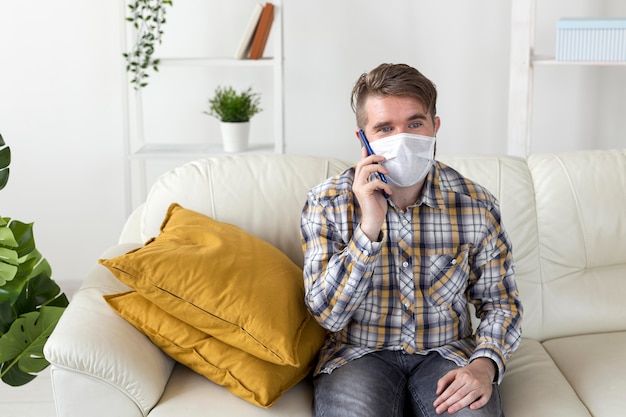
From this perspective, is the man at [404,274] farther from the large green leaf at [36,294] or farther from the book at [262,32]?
the book at [262,32]

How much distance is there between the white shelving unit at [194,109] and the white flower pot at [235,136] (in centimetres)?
4

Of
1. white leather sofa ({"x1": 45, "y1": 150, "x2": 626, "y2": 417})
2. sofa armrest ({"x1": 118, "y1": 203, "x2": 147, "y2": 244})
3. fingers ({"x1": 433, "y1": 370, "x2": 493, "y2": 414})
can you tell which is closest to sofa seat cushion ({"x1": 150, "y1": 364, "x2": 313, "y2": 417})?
white leather sofa ({"x1": 45, "y1": 150, "x2": 626, "y2": 417})

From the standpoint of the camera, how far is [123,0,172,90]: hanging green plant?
2982 millimetres

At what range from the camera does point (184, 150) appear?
3.18 metres

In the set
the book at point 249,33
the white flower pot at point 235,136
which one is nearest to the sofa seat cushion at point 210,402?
the white flower pot at point 235,136

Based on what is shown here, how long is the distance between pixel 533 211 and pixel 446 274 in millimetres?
526

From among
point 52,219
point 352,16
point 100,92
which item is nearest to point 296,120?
point 352,16

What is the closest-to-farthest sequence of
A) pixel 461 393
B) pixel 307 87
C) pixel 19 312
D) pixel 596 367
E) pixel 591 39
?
1. pixel 461 393
2. pixel 596 367
3. pixel 19 312
4. pixel 591 39
5. pixel 307 87

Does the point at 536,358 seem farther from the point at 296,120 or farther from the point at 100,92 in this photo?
the point at 100,92

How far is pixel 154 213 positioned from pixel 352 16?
142cm

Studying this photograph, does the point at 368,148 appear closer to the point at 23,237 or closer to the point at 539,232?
the point at 539,232

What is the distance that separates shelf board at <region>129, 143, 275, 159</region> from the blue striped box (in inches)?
42.2

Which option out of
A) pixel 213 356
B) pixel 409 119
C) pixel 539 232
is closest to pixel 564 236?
pixel 539 232

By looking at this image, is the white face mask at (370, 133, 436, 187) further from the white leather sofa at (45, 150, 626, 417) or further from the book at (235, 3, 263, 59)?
the book at (235, 3, 263, 59)
